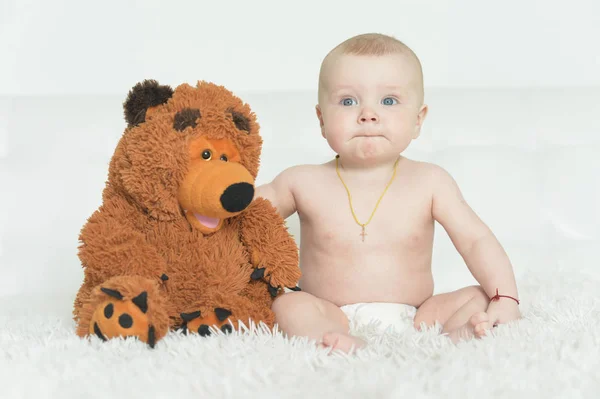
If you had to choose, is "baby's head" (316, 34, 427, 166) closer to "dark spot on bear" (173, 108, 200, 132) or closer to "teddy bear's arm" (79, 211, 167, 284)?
"dark spot on bear" (173, 108, 200, 132)

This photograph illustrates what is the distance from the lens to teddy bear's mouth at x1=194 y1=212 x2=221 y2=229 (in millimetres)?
1224

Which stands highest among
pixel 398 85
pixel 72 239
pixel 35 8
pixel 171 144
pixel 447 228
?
pixel 35 8

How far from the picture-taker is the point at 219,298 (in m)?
1.19

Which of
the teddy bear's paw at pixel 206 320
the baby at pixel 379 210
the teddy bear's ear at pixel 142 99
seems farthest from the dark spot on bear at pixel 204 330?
the teddy bear's ear at pixel 142 99

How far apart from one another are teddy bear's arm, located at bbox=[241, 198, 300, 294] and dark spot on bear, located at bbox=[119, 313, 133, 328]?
271 mm

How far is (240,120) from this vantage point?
124 centimetres

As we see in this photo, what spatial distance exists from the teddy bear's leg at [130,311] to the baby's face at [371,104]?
0.48m

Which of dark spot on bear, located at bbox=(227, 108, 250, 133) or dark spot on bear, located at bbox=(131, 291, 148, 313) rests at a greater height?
dark spot on bear, located at bbox=(227, 108, 250, 133)

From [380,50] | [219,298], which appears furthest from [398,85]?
[219,298]

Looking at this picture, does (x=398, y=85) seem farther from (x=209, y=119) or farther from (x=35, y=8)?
(x=35, y=8)

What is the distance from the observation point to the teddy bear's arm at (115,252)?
114 centimetres

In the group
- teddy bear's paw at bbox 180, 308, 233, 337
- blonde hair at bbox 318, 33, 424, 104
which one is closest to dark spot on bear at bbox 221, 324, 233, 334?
teddy bear's paw at bbox 180, 308, 233, 337

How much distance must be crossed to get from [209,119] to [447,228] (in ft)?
1.69

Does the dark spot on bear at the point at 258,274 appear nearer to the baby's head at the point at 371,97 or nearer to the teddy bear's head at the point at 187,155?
the teddy bear's head at the point at 187,155
